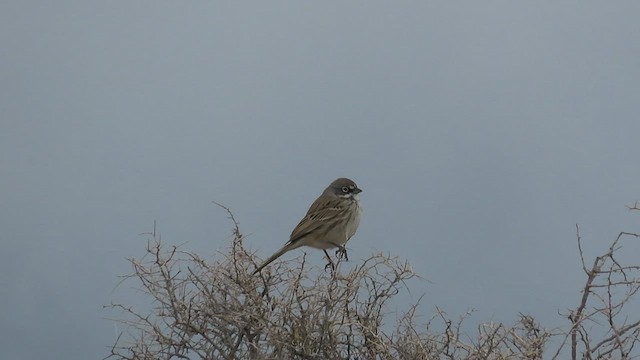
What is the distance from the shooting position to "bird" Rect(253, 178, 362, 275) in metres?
8.87

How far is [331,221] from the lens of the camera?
29.6 feet

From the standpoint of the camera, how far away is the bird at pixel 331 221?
29.1ft

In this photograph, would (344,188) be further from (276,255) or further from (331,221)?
(276,255)

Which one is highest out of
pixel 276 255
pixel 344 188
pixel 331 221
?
pixel 344 188

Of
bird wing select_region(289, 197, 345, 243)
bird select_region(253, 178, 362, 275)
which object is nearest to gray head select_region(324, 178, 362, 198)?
bird select_region(253, 178, 362, 275)

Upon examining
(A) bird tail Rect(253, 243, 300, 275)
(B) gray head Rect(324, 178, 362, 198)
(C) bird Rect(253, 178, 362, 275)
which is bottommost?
(A) bird tail Rect(253, 243, 300, 275)

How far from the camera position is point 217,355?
24.5ft

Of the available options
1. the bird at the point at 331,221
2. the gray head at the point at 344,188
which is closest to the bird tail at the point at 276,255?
the bird at the point at 331,221

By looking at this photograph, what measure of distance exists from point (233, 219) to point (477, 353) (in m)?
2.12

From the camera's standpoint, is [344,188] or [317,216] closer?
[317,216]

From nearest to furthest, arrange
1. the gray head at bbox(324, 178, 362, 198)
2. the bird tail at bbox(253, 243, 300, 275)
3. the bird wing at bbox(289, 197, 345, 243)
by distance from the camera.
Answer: the bird tail at bbox(253, 243, 300, 275), the bird wing at bbox(289, 197, 345, 243), the gray head at bbox(324, 178, 362, 198)

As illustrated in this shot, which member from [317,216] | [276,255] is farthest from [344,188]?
[276,255]

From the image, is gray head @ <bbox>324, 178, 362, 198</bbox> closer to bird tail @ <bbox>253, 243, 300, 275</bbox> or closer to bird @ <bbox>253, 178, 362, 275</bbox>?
bird @ <bbox>253, 178, 362, 275</bbox>

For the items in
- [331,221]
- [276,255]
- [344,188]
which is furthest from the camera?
[344,188]
